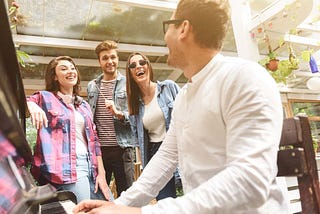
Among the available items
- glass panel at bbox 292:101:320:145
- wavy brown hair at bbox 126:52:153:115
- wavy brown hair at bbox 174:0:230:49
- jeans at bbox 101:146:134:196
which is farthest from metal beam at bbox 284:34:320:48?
glass panel at bbox 292:101:320:145

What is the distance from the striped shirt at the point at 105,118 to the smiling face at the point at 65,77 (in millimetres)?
443

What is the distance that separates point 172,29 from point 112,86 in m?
1.64

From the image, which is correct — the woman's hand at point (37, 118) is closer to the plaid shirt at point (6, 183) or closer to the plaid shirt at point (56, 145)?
the plaid shirt at point (56, 145)

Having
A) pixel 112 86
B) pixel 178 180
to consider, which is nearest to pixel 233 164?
pixel 178 180

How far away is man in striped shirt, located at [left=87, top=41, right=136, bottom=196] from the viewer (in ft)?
8.02

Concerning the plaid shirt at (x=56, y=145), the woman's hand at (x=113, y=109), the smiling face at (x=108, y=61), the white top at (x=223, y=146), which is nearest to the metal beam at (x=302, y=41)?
the smiling face at (x=108, y=61)

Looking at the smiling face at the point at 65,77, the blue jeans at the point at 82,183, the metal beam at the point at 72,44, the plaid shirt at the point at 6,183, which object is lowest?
the blue jeans at the point at 82,183

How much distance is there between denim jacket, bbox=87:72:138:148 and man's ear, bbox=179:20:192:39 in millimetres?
1483

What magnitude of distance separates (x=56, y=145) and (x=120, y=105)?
36.9 inches

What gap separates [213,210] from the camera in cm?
71

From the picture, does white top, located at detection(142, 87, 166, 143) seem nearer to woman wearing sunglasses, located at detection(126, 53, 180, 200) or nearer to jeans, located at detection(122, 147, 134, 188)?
woman wearing sunglasses, located at detection(126, 53, 180, 200)

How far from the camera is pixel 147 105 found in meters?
2.39

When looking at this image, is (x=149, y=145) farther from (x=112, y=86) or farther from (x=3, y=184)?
(x=3, y=184)

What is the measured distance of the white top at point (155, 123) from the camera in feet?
7.47
